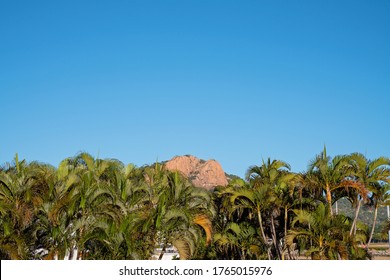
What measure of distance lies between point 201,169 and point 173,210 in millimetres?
99086

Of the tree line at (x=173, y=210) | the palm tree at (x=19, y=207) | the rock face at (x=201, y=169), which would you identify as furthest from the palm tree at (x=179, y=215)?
the rock face at (x=201, y=169)

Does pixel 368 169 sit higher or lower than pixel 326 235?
higher

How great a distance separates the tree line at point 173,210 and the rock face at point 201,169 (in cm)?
8575

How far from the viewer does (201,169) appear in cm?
11588

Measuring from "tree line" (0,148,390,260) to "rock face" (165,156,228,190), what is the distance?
281 ft

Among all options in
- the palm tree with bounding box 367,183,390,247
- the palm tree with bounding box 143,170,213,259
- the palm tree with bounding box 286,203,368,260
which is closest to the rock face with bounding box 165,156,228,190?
the palm tree with bounding box 143,170,213,259

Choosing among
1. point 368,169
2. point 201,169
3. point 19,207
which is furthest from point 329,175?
point 201,169

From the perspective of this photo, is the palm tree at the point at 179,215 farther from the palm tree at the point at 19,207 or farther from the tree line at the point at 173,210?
the palm tree at the point at 19,207

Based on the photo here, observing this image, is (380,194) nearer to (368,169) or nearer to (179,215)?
(368,169)

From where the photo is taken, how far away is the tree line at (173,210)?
51.4 feet

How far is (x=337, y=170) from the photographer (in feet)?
59.1

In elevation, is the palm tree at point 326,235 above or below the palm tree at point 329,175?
below
